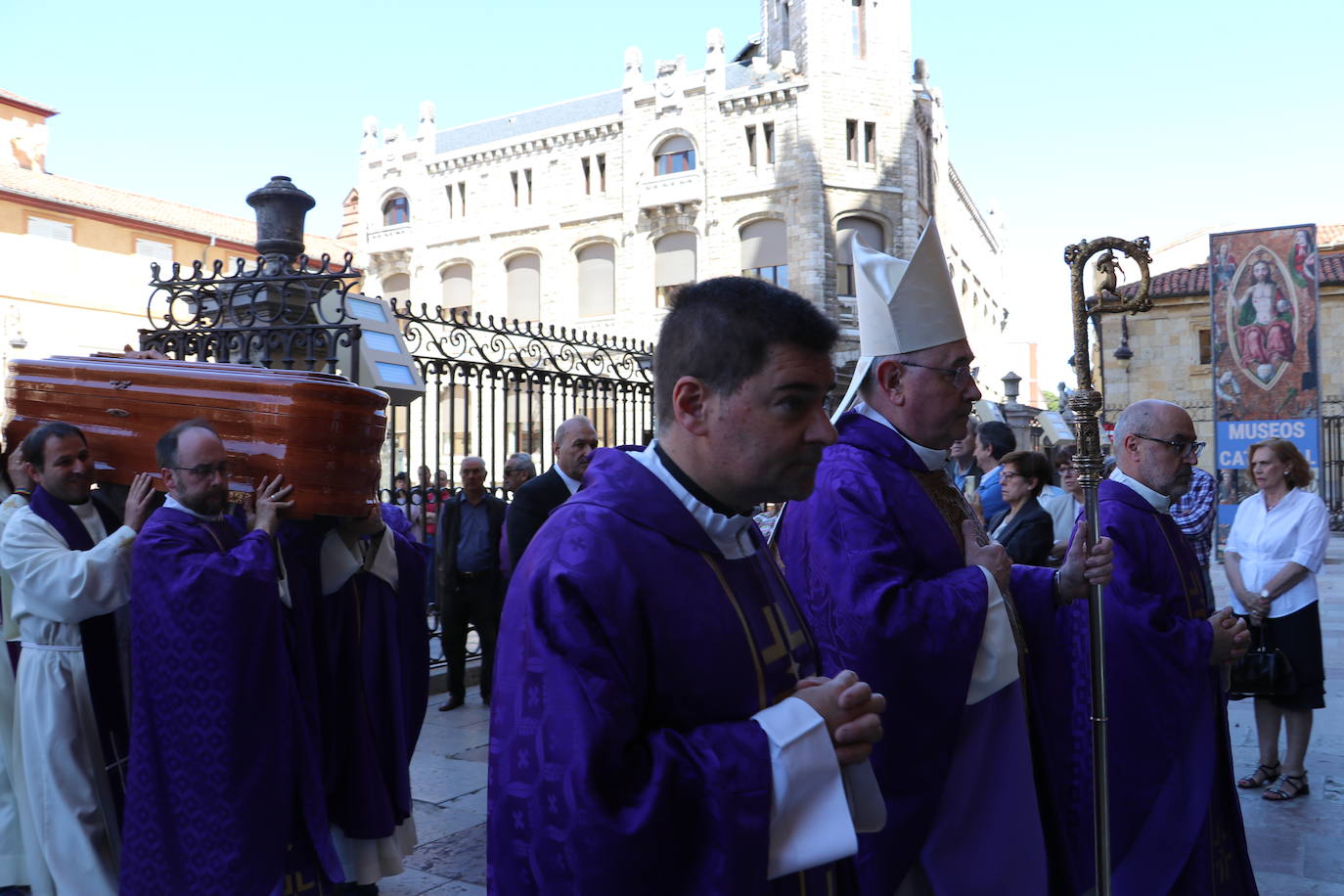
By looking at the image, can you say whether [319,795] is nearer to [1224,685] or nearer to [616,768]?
[616,768]

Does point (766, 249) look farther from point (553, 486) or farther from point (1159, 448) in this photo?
point (1159, 448)

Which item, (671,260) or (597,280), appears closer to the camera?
(671,260)

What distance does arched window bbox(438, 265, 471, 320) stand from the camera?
37.5 meters

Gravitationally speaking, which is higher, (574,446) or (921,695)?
(574,446)

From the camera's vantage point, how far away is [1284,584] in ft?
→ 17.8

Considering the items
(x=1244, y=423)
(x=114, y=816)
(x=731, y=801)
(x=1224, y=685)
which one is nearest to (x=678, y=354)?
(x=731, y=801)

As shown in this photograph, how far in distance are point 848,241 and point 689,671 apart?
30.0 metres

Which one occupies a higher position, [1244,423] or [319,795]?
[1244,423]

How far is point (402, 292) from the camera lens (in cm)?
3972

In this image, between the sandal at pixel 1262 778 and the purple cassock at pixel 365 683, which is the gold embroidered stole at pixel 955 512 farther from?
the sandal at pixel 1262 778

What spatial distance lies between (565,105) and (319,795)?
38.1 meters

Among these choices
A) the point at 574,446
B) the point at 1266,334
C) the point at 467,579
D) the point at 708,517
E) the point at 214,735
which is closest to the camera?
the point at 708,517

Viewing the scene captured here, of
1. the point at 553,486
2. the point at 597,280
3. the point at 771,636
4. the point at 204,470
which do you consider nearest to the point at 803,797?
the point at 771,636

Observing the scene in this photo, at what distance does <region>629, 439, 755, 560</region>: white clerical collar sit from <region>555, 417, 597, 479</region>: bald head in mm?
4496
